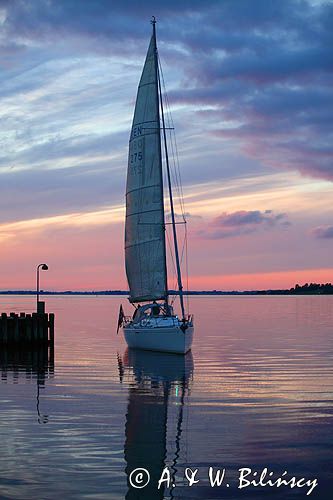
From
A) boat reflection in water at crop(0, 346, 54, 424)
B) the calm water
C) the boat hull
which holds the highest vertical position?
the boat hull

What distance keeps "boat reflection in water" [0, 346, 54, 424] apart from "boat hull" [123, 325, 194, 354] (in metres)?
4.98

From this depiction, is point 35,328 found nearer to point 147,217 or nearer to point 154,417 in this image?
point 147,217

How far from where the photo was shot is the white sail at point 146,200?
4388 centimetres

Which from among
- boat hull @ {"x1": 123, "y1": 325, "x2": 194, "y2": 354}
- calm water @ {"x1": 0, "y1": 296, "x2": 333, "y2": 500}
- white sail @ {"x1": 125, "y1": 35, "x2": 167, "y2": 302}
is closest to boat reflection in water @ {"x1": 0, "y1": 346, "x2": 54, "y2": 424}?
calm water @ {"x1": 0, "y1": 296, "x2": 333, "y2": 500}

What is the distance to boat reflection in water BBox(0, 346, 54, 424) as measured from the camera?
2831cm

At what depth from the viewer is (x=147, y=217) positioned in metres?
44.3

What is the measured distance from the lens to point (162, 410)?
21.2 metres

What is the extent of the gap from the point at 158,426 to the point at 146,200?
2712cm

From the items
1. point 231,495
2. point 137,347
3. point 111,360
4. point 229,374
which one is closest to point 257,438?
point 231,495

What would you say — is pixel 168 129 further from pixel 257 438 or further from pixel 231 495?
pixel 231 495

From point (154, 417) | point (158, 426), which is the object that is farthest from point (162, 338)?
point (158, 426)

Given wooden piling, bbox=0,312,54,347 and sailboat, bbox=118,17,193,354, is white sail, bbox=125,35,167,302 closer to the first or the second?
sailboat, bbox=118,17,193,354

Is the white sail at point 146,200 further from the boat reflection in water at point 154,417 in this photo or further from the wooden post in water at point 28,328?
the boat reflection in water at point 154,417

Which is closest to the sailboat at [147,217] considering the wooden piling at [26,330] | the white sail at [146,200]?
the white sail at [146,200]
